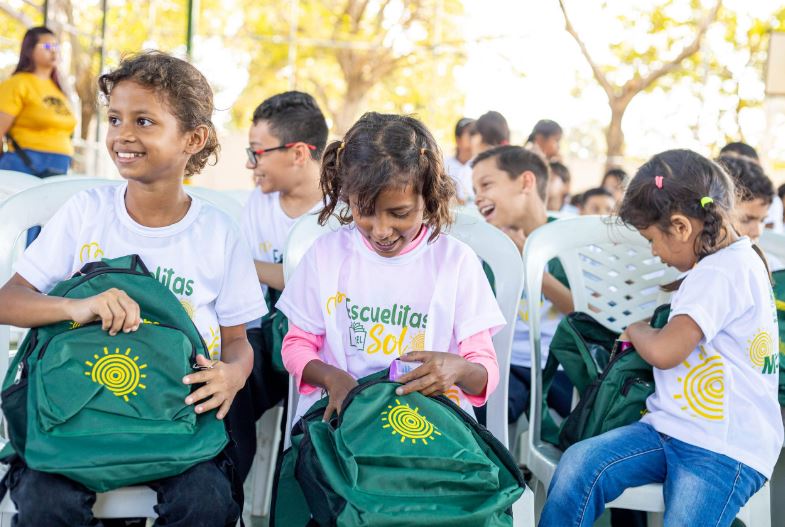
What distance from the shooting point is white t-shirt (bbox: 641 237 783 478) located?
236 centimetres

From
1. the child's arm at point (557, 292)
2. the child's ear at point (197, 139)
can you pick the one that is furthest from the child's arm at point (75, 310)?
the child's arm at point (557, 292)

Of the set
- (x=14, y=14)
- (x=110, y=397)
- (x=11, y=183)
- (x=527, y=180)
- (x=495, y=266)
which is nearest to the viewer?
(x=110, y=397)

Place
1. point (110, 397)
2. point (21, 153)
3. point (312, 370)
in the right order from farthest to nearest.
Result: point (21, 153) < point (312, 370) < point (110, 397)

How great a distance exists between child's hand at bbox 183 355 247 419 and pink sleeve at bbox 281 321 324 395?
0.62ft

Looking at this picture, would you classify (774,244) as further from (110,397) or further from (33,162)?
(33,162)

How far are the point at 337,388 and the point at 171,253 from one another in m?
0.58

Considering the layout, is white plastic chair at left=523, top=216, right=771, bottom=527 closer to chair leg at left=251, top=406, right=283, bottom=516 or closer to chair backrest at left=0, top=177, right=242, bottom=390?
chair leg at left=251, top=406, right=283, bottom=516

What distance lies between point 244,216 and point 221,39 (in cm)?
1552

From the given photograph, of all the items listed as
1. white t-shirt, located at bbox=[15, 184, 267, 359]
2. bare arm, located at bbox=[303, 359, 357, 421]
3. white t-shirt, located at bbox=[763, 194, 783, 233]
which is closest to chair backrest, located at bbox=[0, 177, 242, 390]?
white t-shirt, located at bbox=[15, 184, 267, 359]

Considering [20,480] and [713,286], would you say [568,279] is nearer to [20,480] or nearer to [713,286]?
[713,286]

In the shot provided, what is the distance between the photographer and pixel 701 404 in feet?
7.87

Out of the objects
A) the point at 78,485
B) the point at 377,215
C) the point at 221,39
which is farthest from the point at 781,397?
the point at 221,39

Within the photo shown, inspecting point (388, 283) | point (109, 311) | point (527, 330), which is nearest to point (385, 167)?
point (388, 283)

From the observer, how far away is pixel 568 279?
3096mm
